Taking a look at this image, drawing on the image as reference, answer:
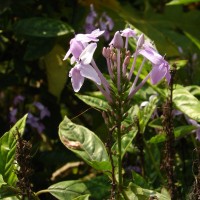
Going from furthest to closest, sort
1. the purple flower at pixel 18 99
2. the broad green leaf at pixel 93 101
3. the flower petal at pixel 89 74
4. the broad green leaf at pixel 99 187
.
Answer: the purple flower at pixel 18 99 < the broad green leaf at pixel 93 101 < the broad green leaf at pixel 99 187 < the flower petal at pixel 89 74

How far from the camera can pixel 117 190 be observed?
1.14 metres

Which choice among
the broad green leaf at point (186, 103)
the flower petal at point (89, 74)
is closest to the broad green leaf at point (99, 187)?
the broad green leaf at point (186, 103)

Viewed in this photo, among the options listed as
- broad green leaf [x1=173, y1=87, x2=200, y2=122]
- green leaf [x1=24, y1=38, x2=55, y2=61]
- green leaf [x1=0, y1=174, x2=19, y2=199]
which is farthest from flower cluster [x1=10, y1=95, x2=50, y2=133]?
green leaf [x1=0, y1=174, x2=19, y2=199]

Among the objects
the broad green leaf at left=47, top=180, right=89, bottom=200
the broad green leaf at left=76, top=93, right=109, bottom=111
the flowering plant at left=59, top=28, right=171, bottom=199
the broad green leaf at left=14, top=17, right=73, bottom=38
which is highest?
the flowering plant at left=59, top=28, right=171, bottom=199

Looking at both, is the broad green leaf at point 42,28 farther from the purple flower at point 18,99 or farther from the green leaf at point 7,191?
the green leaf at point 7,191

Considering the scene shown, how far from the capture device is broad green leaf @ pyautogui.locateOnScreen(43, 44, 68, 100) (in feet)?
6.56

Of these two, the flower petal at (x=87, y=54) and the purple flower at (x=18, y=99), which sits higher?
the flower petal at (x=87, y=54)

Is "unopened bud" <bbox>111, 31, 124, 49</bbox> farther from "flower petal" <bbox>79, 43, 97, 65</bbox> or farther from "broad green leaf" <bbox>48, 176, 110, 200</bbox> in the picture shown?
"broad green leaf" <bbox>48, 176, 110, 200</bbox>

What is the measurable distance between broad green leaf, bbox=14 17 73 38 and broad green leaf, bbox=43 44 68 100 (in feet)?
0.65

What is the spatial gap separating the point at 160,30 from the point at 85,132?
1.10m

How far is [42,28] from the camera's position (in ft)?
5.99

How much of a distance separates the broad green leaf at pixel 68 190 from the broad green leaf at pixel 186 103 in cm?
31

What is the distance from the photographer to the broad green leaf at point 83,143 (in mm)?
1223

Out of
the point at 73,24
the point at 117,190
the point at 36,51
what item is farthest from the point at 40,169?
the point at 117,190
